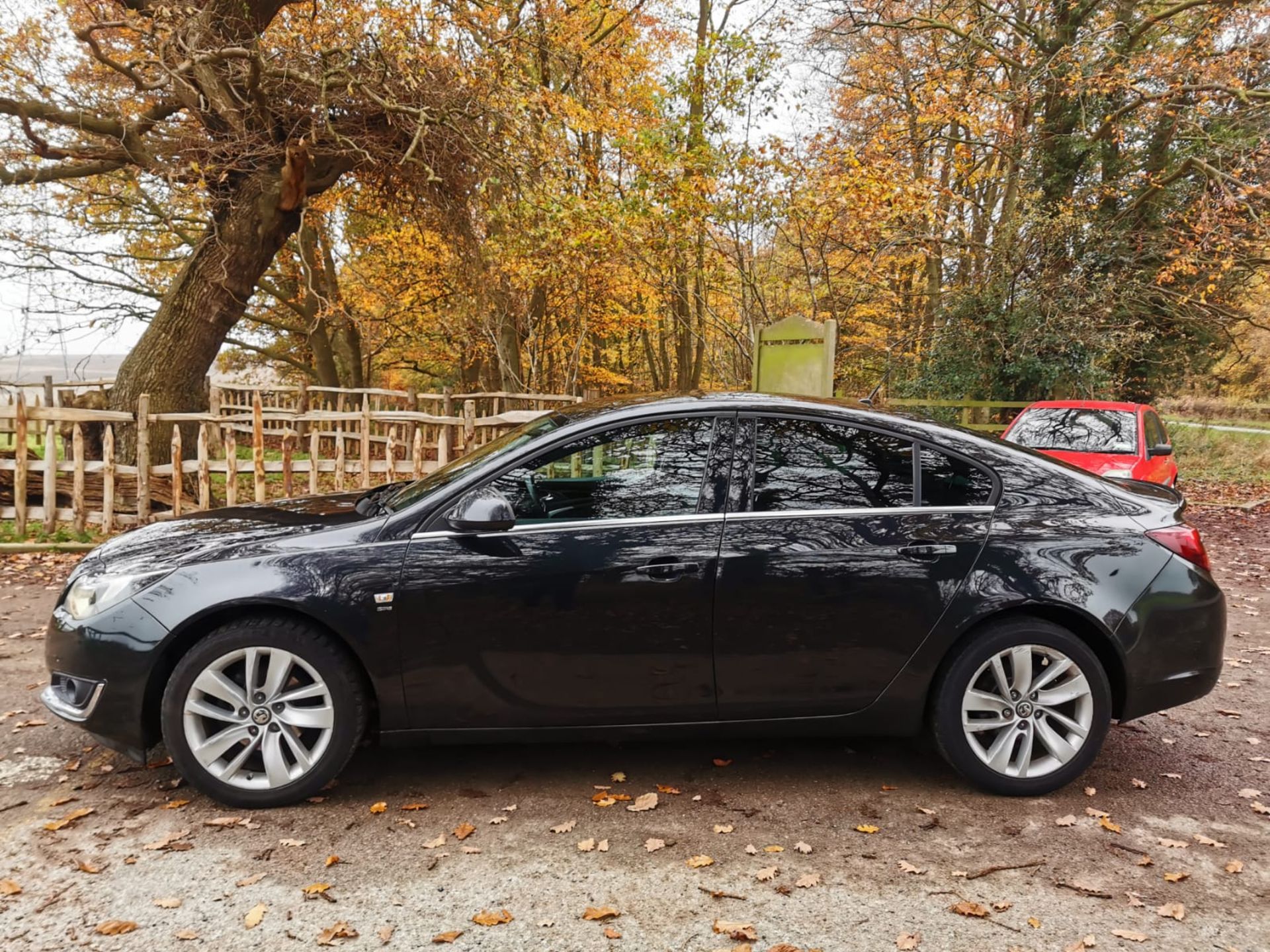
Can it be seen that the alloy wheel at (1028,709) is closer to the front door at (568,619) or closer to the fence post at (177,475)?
the front door at (568,619)

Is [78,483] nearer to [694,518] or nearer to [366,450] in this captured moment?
[366,450]

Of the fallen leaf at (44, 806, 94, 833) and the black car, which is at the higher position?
the black car

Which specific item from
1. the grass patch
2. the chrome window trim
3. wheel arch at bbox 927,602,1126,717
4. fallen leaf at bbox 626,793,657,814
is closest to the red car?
wheel arch at bbox 927,602,1126,717

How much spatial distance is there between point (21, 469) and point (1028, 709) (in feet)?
30.8

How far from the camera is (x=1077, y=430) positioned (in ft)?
32.6

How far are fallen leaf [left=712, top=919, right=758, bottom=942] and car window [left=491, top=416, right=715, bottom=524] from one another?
57.8 inches

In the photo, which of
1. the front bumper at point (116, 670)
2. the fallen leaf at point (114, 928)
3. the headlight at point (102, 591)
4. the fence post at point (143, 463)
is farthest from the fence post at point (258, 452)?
the fallen leaf at point (114, 928)

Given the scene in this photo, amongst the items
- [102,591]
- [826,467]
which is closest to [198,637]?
[102,591]

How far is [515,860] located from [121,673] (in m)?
1.68

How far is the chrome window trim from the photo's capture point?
10.6 feet

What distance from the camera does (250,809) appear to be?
3.20 metres

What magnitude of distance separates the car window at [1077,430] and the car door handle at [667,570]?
26.0 ft

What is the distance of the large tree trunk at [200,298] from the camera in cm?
1070

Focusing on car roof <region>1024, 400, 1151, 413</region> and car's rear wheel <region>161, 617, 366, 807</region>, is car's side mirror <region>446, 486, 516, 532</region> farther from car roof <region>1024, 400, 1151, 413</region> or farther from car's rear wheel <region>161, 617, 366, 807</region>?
car roof <region>1024, 400, 1151, 413</region>
